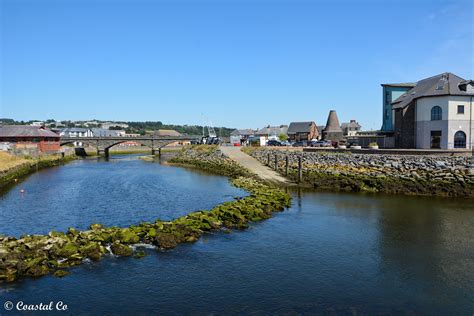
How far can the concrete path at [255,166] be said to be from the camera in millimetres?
44219

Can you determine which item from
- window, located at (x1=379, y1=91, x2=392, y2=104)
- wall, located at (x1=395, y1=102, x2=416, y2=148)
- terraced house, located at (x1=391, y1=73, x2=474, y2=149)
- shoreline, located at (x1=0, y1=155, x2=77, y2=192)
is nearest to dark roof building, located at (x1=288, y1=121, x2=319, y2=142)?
window, located at (x1=379, y1=91, x2=392, y2=104)

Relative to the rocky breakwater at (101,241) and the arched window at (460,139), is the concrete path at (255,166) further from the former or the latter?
the arched window at (460,139)

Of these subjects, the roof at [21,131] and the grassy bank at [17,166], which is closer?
the grassy bank at [17,166]

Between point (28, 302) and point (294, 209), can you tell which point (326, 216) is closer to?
point (294, 209)

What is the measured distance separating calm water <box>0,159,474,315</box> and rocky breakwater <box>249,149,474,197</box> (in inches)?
188

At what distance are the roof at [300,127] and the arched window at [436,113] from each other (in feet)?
213

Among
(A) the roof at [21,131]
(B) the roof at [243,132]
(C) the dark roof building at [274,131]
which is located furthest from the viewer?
(B) the roof at [243,132]

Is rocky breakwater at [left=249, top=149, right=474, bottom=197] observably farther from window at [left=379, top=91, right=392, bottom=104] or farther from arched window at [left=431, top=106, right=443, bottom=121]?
window at [left=379, top=91, right=392, bottom=104]

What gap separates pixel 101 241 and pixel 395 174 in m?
29.8

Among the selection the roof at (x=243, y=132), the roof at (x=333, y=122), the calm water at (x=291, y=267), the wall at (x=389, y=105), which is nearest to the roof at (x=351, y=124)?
the roof at (x=243, y=132)

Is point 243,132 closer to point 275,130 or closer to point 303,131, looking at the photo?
point 275,130

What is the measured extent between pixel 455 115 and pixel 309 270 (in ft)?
124

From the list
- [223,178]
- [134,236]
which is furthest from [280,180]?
[134,236]

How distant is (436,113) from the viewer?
47.9m
